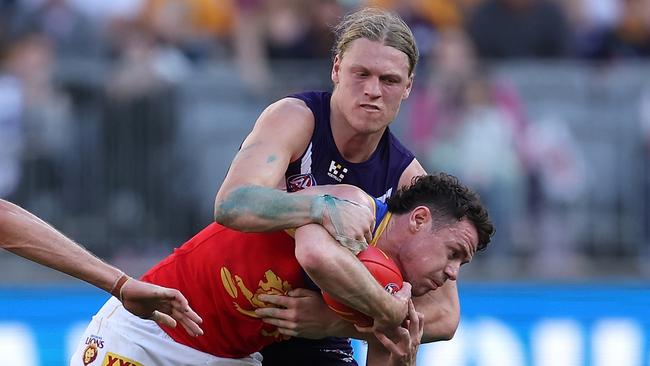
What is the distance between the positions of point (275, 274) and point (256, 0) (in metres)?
5.74

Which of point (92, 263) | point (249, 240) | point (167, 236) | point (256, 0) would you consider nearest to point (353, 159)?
point (249, 240)

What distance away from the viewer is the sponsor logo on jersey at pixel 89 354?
19.1 feet

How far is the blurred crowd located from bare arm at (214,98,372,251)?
4743mm

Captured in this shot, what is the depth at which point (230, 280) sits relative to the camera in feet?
18.4

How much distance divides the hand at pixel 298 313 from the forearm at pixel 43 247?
2.32 feet

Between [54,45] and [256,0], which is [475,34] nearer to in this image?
[256,0]

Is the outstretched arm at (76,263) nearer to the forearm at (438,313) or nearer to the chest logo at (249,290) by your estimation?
the chest logo at (249,290)

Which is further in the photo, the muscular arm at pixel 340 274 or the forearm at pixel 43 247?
the forearm at pixel 43 247

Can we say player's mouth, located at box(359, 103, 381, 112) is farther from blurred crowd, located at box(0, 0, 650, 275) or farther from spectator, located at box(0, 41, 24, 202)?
spectator, located at box(0, 41, 24, 202)

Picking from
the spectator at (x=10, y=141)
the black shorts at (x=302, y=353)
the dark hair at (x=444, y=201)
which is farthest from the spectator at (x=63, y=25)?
the dark hair at (x=444, y=201)

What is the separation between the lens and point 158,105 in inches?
405

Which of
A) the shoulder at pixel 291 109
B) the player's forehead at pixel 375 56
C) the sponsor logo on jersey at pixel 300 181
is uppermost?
the player's forehead at pixel 375 56

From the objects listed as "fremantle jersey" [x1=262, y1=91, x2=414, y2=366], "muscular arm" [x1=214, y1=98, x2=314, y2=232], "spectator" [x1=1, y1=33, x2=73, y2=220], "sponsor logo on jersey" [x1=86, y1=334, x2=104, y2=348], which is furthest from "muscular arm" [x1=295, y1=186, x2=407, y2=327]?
"spectator" [x1=1, y1=33, x2=73, y2=220]

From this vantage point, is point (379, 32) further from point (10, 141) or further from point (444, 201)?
point (10, 141)
